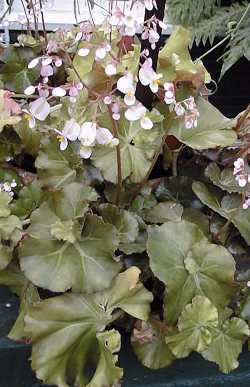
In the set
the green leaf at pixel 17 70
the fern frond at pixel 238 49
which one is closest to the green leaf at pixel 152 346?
the green leaf at pixel 17 70

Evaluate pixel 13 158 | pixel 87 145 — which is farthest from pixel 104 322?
pixel 13 158

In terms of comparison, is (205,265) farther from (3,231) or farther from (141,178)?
(3,231)

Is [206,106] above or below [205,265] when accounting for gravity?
above

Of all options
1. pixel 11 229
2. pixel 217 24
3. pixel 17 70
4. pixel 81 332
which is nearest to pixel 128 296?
pixel 81 332

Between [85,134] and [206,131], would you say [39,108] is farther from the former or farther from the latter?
[206,131]

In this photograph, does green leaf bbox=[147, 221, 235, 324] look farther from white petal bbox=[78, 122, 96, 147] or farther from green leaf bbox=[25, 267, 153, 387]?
white petal bbox=[78, 122, 96, 147]
